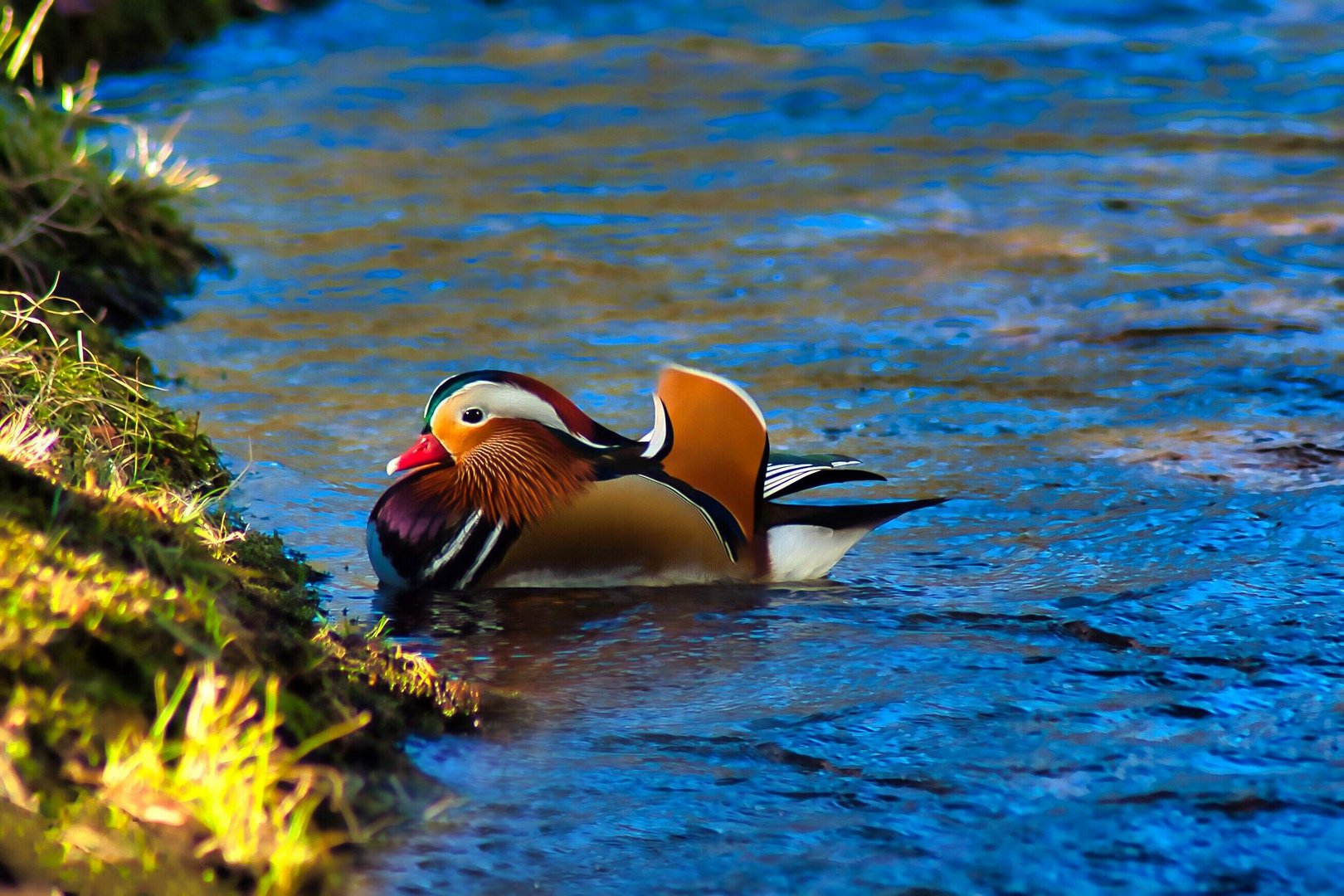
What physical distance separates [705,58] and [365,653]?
10207 millimetres

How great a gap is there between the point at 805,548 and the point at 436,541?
1012 mm

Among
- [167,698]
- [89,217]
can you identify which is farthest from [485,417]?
[89,217]

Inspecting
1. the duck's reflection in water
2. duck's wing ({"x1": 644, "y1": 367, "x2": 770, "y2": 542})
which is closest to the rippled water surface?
the duck's reflection in water

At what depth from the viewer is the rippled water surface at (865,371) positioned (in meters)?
3.44

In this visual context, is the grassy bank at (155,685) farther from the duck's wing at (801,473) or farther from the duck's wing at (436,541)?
the duck's wing at (801,473)

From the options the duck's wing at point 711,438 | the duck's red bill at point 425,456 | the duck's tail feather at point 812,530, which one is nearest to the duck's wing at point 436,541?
the duck's red bill at point 425,456

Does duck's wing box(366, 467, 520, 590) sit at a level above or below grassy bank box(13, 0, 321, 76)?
below

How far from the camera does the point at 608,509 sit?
4656 millimetres

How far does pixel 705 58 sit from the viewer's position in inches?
527

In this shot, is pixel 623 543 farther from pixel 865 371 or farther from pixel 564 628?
pixel 865 371

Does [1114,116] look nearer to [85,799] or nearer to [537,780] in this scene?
[537,780]

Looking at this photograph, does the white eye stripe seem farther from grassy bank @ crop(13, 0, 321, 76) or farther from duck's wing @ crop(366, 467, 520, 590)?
grassy bank @ crop(13, 0, 321, 76)

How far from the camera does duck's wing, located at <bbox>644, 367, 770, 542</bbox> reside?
4.73 metres

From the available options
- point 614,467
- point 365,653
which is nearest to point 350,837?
→ point 365,653
